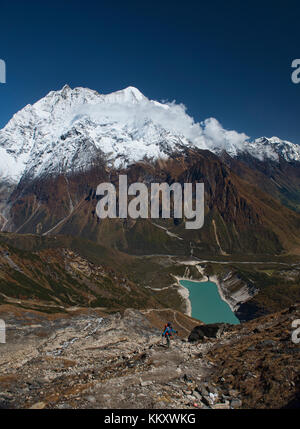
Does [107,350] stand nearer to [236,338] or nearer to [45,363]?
[45,363]

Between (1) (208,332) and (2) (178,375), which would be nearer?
(2) (178,375)

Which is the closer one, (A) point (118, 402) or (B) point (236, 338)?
(A) point (118, 402)

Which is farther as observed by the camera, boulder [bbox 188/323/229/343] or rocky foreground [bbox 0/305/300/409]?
boulder [bbox 188/323/229/343]

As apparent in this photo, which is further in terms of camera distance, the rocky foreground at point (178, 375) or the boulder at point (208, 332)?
the boulder at point (208, 332)

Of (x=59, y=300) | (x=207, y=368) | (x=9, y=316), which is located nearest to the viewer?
(x=207, y=368)

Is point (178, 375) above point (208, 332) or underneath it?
above

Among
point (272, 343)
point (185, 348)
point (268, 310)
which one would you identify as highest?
point (272, 343)
